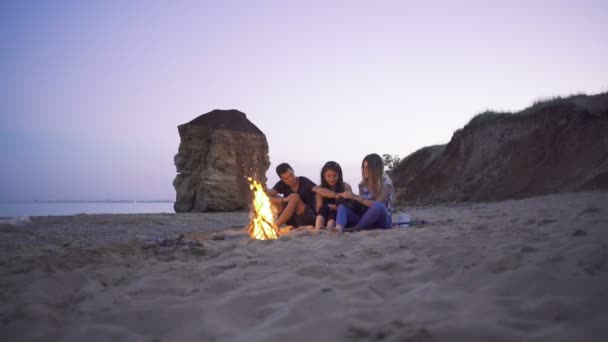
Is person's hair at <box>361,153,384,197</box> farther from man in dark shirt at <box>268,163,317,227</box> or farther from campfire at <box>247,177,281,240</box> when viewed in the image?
campfire at <box>247,177,281,240</box>

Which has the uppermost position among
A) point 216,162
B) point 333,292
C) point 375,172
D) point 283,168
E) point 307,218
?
point 216,162

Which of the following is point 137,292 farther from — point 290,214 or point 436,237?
point 290,214

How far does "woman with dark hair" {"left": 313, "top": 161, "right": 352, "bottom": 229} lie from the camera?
562 centimetres

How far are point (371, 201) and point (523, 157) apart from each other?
388 inches

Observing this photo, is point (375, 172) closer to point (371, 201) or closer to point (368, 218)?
point (371, 201)

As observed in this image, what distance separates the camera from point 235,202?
15.7 m

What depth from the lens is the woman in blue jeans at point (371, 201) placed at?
531cm

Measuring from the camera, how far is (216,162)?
1576cm

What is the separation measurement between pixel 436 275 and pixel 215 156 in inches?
552

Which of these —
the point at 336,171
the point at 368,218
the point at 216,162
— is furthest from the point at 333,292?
the point at 216,162

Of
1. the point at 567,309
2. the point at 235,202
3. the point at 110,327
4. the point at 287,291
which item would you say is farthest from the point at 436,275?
the point at 235,202

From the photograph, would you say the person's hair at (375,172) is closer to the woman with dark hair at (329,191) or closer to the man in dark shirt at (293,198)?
the woman with dark hair at (329,191)

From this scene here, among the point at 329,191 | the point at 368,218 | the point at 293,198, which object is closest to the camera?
the point at 368,218

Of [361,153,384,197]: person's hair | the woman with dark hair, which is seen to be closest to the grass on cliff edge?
[361,153,384,197]: person's hair
